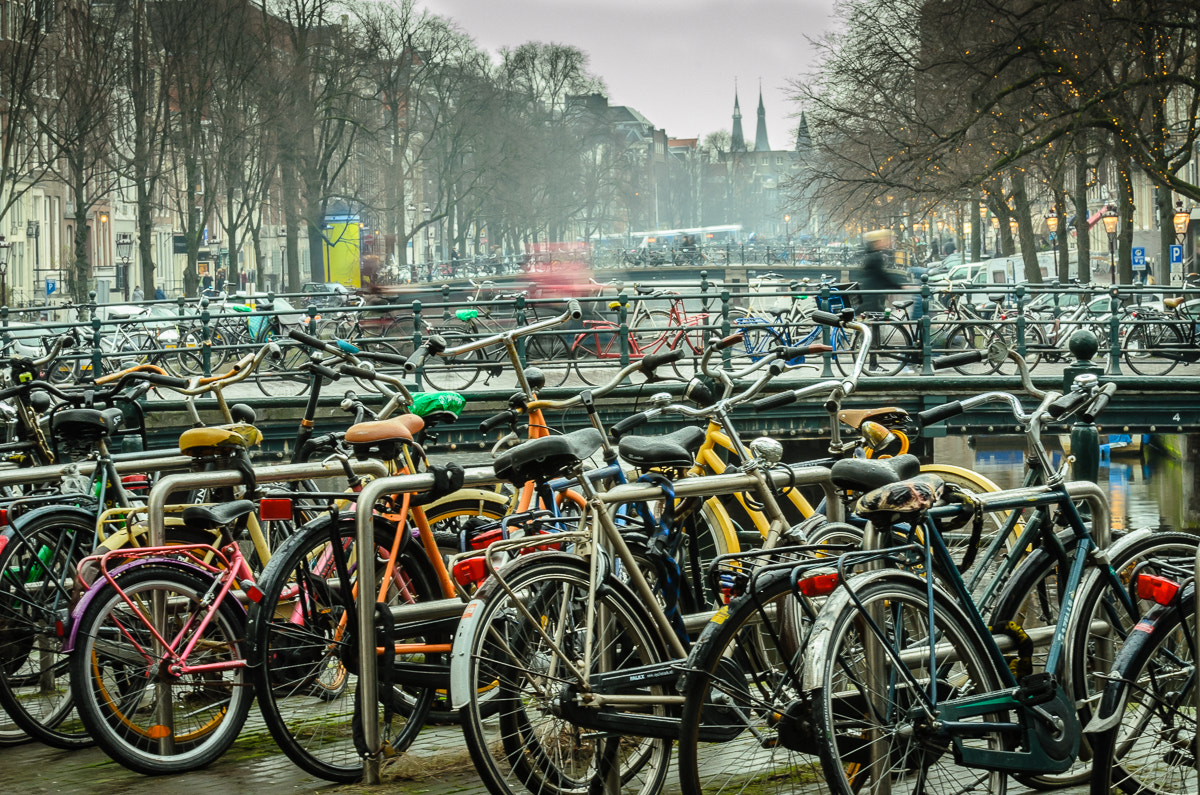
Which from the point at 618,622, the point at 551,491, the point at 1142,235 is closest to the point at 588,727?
the point at 618,622

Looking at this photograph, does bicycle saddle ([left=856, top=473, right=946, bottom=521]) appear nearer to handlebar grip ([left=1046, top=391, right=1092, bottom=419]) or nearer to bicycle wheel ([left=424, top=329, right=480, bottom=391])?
handlebar grip ([left=1046, top=391, right=1092, bottom=419])

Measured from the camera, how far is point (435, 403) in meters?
6.14

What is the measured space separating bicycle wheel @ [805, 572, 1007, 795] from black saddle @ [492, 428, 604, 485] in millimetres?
1028

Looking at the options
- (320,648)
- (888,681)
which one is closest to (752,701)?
(888,681)

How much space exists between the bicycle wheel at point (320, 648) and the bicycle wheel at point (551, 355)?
13.1 meters

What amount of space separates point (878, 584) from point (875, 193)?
2663 centimetres

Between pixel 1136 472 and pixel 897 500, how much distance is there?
24.4 meters

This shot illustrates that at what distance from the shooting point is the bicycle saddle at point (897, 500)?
358 centimetres

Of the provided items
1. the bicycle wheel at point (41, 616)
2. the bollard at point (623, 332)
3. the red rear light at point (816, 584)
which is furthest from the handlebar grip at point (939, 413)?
A: the bollard at point (623, 332)

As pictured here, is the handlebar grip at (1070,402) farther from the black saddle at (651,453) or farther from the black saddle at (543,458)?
the black saddle at (543,458)

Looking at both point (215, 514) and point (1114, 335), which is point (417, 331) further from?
point (215, 514)

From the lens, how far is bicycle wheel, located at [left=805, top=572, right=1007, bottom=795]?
3.30m

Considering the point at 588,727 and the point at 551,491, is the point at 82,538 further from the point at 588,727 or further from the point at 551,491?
the point at 588,727

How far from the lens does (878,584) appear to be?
3461 millimetres
